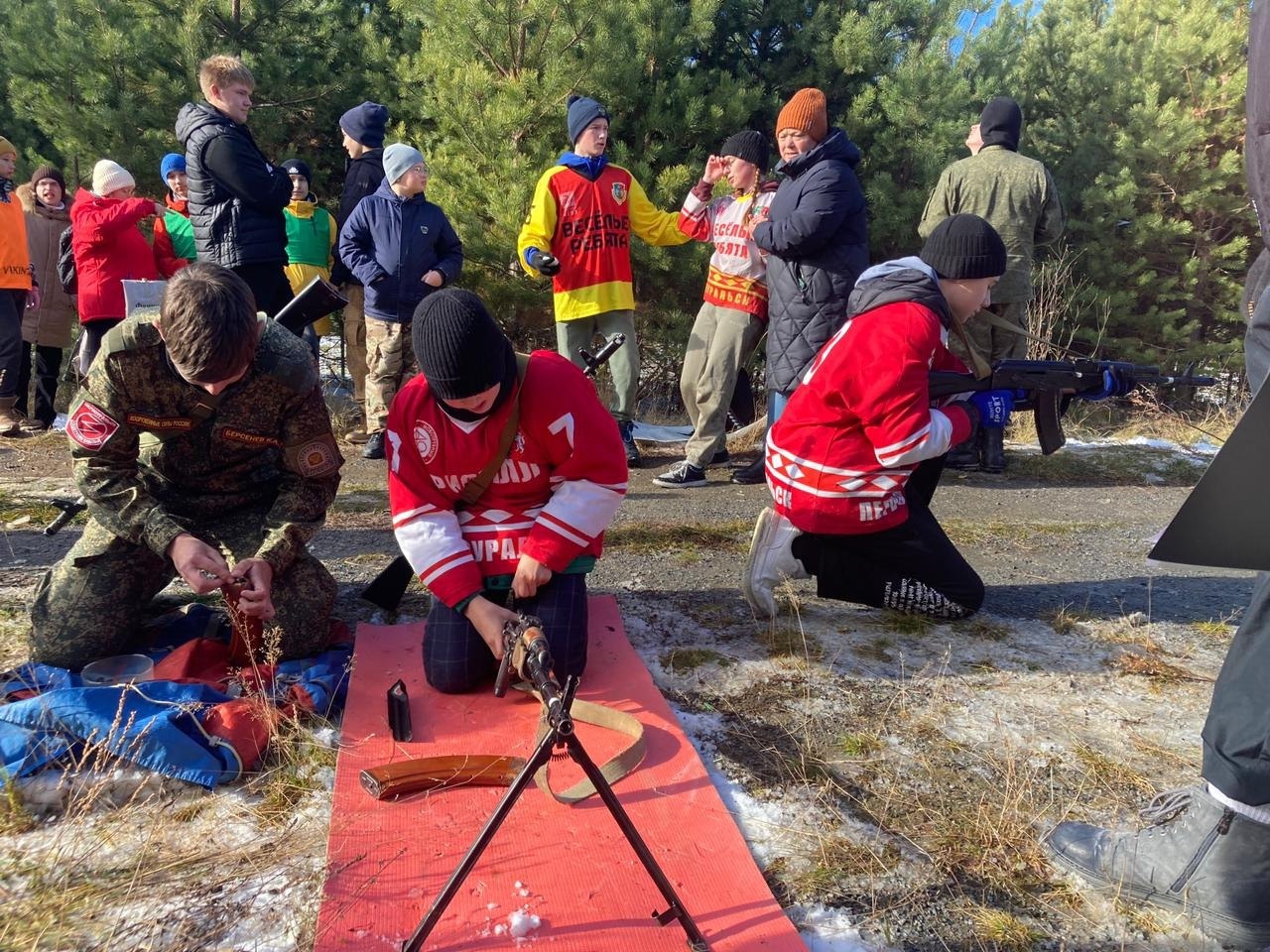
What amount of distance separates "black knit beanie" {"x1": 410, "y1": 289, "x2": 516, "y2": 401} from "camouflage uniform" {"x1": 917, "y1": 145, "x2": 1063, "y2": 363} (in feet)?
13.7

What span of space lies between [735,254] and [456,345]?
3332 mm

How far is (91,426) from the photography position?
8.92 ft

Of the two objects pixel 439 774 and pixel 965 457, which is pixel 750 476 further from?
pixel 439 774

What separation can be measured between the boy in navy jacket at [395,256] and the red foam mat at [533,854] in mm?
3442

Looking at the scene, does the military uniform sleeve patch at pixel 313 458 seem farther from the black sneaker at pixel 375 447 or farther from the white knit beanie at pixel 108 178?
the white knit beanie at pixel 108 178

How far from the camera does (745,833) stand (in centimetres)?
218

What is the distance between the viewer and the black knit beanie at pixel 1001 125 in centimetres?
582

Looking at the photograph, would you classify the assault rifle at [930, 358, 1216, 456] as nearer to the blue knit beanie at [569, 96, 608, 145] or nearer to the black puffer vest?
the blue knit beanie at [569, 96, 608, 145]

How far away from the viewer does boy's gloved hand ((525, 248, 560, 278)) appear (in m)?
5.35

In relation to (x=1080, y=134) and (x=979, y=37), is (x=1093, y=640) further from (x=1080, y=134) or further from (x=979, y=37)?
(x=1080, y=134)

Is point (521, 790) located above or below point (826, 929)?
above

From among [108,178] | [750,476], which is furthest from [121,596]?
[108,178]

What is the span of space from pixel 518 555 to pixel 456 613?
0.27 metres

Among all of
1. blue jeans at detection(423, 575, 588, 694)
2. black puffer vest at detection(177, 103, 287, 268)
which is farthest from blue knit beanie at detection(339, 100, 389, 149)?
blue jeans at detection(423, 575, 588, 694)
